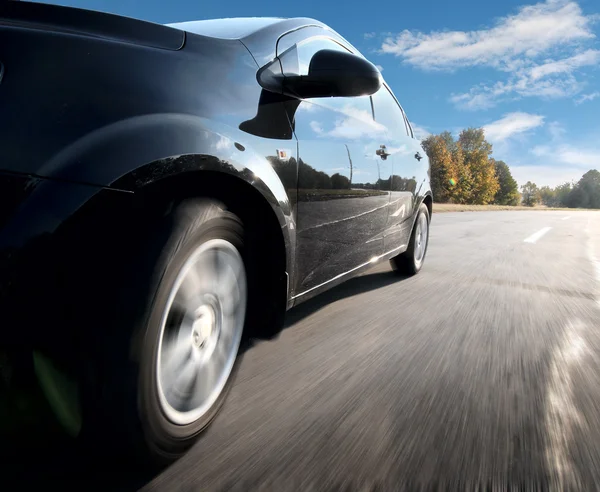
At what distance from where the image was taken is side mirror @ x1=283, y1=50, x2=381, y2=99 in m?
2.06

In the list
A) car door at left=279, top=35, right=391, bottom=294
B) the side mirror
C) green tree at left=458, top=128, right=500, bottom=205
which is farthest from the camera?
green tree at left=458, top=128, right=500, bottom=205

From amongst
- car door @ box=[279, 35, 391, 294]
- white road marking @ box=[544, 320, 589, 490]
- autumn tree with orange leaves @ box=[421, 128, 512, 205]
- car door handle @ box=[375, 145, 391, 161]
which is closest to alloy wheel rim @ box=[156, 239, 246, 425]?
car door @ box=[279, 35, 391, 294]

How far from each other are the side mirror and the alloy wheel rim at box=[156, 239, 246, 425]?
31.3 inches

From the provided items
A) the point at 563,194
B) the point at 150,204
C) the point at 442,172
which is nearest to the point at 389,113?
the point at 150,204

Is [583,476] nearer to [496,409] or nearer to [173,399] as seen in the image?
[496,409]

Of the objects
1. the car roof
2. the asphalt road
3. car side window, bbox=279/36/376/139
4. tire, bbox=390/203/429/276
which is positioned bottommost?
the asphalt road

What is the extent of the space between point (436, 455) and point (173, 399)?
899 mm

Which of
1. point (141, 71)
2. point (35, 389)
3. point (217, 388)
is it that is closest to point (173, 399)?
point (217, 388)

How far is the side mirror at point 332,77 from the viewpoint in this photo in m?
2.06

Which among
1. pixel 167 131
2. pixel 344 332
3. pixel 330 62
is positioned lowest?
pixel 344 332

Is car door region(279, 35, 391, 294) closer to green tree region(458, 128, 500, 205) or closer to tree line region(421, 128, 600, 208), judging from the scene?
tree line region(421, 128, 600, 208)

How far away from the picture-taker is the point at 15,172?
3.67 feet

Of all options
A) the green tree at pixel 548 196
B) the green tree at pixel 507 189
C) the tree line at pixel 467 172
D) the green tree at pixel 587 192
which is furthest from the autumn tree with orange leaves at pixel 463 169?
the green tree at pixel 548 196

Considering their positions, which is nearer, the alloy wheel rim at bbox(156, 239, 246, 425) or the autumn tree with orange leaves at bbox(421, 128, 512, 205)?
the alloy wheel rim at bbox(156, 239, 246, 425)
